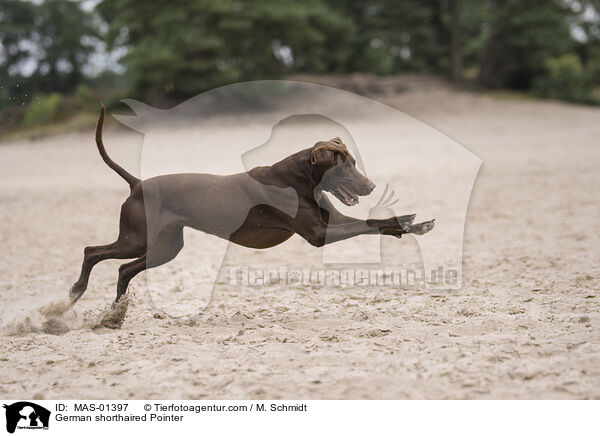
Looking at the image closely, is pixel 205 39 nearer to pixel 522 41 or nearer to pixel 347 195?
pixel 522 41

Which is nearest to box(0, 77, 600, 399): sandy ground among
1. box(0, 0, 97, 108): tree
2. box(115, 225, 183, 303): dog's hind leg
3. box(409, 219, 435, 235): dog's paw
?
box(115, 225, 183, 303): dog's hind leg

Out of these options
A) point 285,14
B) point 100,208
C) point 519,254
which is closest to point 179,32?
point 285,14

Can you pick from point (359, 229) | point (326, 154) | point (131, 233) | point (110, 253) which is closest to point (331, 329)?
point (359, 229)

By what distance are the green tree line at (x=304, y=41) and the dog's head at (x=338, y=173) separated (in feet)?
52.2

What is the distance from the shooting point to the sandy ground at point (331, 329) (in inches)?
125

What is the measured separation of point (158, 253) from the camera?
4344 mm

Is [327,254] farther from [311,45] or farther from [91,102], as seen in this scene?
[91,102]

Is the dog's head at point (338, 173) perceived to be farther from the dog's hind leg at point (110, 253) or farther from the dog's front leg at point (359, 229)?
the dog's hind leg at point (110, 253)

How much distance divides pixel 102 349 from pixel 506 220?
6.26 metres

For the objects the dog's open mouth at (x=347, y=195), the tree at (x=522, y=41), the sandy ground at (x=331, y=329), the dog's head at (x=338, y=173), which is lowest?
the sandy ground at (x=331, y=329)

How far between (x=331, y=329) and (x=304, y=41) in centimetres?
2210

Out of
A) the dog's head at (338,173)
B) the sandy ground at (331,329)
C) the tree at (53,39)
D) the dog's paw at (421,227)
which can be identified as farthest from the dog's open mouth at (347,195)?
the tree at (53,39)

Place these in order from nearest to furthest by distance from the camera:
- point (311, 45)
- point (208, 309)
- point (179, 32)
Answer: point (208, 309) → point (179, 32) → point (311, 45)

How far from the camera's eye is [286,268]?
6.53 m
